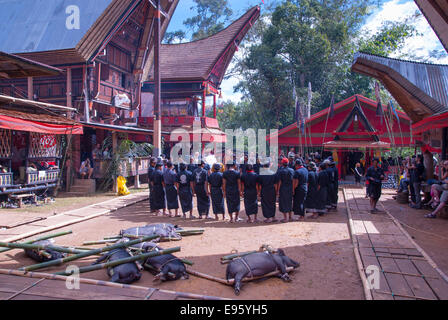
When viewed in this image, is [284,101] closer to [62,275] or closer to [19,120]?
[19,120]

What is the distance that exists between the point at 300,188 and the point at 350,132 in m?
9.38

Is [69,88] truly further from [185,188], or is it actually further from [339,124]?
[339,124]

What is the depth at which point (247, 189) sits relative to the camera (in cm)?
855

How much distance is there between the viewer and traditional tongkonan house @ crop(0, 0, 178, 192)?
48.4ft

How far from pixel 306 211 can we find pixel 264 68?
60.3 feet

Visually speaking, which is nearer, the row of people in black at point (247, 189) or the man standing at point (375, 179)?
the row of people in black at point (247, 189)

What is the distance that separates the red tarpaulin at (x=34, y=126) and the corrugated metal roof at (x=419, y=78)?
10.2 meters

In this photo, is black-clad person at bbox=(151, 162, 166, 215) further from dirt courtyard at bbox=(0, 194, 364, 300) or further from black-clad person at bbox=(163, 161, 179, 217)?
dirt courtyard at bbox=(0, 194, 364, 300)

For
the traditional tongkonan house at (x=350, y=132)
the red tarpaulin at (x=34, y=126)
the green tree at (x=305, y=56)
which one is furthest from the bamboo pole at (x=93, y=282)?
the green tree at (x=305, y=56)

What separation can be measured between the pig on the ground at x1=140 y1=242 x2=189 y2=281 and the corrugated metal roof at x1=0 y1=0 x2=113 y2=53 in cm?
1282

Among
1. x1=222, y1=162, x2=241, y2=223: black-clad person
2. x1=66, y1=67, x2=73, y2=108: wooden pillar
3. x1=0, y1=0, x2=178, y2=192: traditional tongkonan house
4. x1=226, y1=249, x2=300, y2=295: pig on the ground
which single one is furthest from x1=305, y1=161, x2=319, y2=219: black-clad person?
x1=66, y1=67, x2=73, y2=108: wooden pillar

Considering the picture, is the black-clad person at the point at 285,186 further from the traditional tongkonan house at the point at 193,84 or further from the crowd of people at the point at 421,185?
the traditional tongkonan house at the point at 193,84

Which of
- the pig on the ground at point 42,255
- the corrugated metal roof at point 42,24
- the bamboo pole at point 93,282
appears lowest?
the bamboo pole at point 93,282

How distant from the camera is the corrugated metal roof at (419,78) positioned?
997cm
